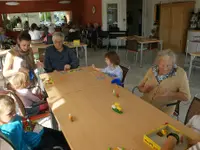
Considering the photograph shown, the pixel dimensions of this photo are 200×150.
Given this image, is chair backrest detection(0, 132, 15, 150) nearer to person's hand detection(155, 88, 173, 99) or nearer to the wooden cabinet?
person's hand detection(155, 88, 173, 99)

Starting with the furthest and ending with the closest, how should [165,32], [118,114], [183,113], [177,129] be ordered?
[165,32]
[183,113]
[118,114]
[177,129]

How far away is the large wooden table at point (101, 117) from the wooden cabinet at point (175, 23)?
5794 mm

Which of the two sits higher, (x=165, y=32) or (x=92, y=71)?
(x=165, y=32)

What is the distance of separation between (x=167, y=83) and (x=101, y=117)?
899mm

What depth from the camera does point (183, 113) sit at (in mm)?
2934

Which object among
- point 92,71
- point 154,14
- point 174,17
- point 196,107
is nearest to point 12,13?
point 154,14

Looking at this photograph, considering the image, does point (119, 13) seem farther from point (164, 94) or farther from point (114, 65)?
point (164, 94)

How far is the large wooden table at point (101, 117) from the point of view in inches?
48.0

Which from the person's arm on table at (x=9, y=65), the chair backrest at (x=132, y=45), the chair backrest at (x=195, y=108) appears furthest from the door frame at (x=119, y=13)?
the chair backrest at (x=195, y=108)

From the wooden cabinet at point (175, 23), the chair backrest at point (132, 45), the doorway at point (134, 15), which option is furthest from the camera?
the doorway at point (134, 15)

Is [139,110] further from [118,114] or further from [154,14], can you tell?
[154,14]

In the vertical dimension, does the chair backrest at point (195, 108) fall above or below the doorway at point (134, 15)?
below

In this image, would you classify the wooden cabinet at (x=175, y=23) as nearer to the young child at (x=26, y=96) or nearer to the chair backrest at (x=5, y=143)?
the young child at (x=26, y=96)

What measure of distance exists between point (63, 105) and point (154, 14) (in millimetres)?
7675
